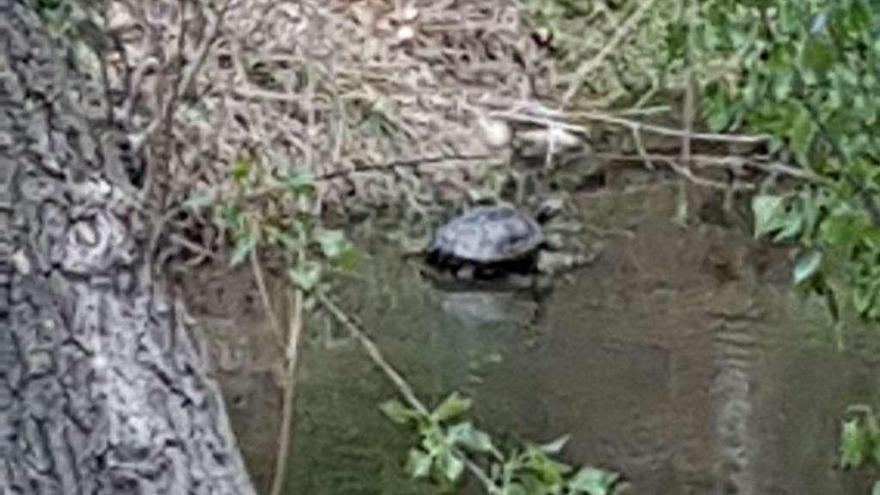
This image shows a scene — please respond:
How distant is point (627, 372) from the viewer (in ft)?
19.3

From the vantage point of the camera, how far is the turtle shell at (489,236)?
23.0 ft

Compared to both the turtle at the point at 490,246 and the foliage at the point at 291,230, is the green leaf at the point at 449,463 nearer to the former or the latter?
the foliage at the point at 291,230

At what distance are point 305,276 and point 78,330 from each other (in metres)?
1.44

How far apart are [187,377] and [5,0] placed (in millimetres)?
351

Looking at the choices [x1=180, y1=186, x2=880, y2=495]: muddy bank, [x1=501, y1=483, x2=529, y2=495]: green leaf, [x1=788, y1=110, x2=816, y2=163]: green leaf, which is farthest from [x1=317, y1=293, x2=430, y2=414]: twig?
[x1=180, y1=186, x2=880, y2=495]: muddy bank

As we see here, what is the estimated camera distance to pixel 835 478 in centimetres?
506

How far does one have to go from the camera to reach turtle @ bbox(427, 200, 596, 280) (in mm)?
7016

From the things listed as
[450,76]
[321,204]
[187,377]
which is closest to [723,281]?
[321,204]

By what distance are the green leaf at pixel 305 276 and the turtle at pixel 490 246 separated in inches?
143

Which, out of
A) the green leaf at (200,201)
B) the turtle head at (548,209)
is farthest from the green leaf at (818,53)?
the turtle head at (548,209)

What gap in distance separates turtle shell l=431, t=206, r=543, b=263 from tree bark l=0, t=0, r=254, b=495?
5034mm

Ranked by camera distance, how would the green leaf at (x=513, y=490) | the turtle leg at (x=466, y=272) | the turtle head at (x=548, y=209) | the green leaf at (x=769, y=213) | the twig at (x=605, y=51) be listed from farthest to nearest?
the twig at (x=605, y=51) → the turtle head at (x=548, y=209) → the turtle leg at (x=466, y=272) → the green leaf at (x=513, y=490) → the green leaf at (x=769, y=213)

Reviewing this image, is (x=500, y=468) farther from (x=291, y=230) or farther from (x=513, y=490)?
(x=291, y=230)

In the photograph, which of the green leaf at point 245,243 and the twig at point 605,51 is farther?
the twig at point 605,51
